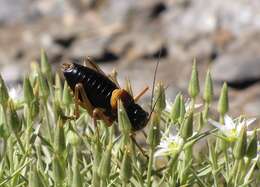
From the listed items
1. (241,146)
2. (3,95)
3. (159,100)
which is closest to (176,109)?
(159,100)

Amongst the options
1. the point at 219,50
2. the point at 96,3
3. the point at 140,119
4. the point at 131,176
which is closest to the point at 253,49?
the point at 219,50

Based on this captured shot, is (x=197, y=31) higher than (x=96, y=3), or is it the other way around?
(x=96, y=3)

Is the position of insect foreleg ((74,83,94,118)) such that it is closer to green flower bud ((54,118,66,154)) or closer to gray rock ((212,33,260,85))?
green flower bud ((54,118,66,154))

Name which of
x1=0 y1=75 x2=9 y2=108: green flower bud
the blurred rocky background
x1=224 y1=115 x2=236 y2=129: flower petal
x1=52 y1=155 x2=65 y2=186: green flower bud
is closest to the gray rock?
the blurred rocky background

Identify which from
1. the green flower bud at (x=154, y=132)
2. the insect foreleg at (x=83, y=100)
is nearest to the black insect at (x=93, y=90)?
the insect foreleg at (x=83, y=100)

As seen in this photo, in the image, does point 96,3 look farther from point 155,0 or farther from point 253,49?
point 253,49
